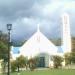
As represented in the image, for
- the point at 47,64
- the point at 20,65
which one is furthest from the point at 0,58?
the point at 47,64

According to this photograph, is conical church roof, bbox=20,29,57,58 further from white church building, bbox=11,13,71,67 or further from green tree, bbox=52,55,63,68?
green tree, bbox=52,55,63,68

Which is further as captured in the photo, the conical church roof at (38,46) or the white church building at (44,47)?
the conical church roof at (38,46)

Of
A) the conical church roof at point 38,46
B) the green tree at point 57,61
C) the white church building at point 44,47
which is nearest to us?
the green tree at point 57,61

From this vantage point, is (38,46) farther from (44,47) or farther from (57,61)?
(57,61)

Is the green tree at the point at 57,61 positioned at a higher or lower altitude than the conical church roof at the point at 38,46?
lower

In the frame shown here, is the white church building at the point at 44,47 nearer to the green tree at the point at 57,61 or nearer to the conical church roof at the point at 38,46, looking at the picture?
the conical church roof at the point at 38,46

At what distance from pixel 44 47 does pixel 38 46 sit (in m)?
1.65

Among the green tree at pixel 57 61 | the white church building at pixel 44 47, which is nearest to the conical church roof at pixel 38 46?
the white church building at pixel 44 47

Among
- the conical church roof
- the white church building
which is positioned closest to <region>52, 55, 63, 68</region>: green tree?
the white church building

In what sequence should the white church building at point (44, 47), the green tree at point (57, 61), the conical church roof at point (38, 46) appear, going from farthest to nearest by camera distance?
the conical church roof at point (38, 46) < the white church building at point (44, 47) < the green tree at point (57, 61)

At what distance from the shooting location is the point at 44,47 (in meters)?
109

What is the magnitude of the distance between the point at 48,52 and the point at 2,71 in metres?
68.3

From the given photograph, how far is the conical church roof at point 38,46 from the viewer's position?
106m

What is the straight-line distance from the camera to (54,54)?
104 metres
